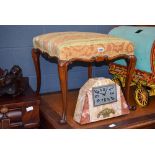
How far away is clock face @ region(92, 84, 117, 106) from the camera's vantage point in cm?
148

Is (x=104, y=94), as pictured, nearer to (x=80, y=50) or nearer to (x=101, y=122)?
(x=101, y=122)

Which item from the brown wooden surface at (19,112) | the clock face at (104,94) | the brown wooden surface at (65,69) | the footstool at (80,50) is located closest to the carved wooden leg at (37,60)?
the brown wooden surface at (65,69)

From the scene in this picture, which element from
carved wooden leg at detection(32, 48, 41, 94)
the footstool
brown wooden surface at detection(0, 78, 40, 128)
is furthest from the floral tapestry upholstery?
brown wooden surface at detection(0, 78, 40, 128)

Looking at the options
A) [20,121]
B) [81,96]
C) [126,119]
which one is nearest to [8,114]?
[20,121]

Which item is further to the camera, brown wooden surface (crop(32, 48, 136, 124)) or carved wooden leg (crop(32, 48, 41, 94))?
carved wooden leg (crop(32, 48, 41, 94))

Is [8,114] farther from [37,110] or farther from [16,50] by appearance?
[16,50]

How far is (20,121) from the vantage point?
157cm

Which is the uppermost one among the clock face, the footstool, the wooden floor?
the footstool

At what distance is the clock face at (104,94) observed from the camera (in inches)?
58.2

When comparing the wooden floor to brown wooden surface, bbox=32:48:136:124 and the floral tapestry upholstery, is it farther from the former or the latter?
the floral tapestry upholstery

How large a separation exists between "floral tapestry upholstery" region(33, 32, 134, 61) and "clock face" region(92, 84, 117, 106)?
0.17 m

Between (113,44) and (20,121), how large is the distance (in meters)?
0.66

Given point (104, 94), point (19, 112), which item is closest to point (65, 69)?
point (104, 94)

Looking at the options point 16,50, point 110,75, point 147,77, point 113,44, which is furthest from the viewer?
point 110,75
